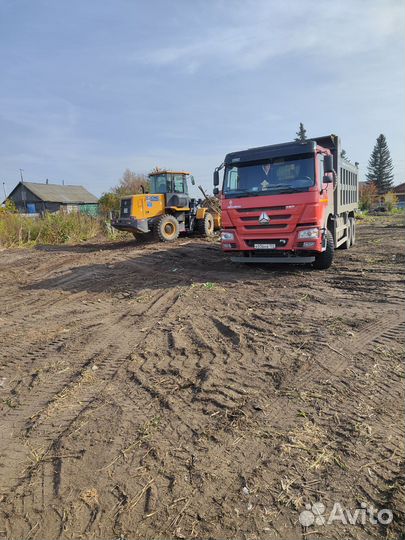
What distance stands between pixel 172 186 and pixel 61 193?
4594 cm

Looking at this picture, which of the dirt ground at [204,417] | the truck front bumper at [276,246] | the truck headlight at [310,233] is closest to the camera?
the dirt ground at [204,417]

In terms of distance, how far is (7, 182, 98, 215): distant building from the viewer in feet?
170

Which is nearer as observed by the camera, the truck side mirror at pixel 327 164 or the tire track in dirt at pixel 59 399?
the tire track in dirt at pixel 59 399

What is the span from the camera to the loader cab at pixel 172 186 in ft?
51.4

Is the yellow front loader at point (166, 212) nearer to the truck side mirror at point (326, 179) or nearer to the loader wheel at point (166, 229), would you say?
the loader wheel at point (166, 229)

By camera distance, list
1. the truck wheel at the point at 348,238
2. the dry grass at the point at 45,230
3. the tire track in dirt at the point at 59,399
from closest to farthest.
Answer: the tire track in dirt at the point at 59,399 → the truck wheel at the point at 348,238 → the dry grass at the point at 45,230

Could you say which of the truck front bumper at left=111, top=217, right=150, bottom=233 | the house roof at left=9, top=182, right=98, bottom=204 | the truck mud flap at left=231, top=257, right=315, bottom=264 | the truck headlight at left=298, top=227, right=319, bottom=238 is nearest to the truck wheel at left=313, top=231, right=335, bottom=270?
the truck mud flap at left=231, top=257, right=315, bottom=264

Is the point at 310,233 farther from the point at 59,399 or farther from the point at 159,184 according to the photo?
the point at 159,184

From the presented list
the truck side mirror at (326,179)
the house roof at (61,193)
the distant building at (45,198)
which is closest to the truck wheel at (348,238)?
the truck side mirror at (326,179)

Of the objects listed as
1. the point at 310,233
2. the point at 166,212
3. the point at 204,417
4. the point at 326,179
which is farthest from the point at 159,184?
the point at 204,417

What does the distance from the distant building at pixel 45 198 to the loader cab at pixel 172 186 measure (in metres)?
36.1

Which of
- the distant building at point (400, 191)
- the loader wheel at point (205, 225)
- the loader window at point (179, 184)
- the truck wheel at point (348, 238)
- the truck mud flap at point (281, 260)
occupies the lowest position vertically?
the truck mud flap at point (281, 260)

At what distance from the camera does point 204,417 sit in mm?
3121

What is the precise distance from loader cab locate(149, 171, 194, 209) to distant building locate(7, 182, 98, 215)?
36.1 meters
